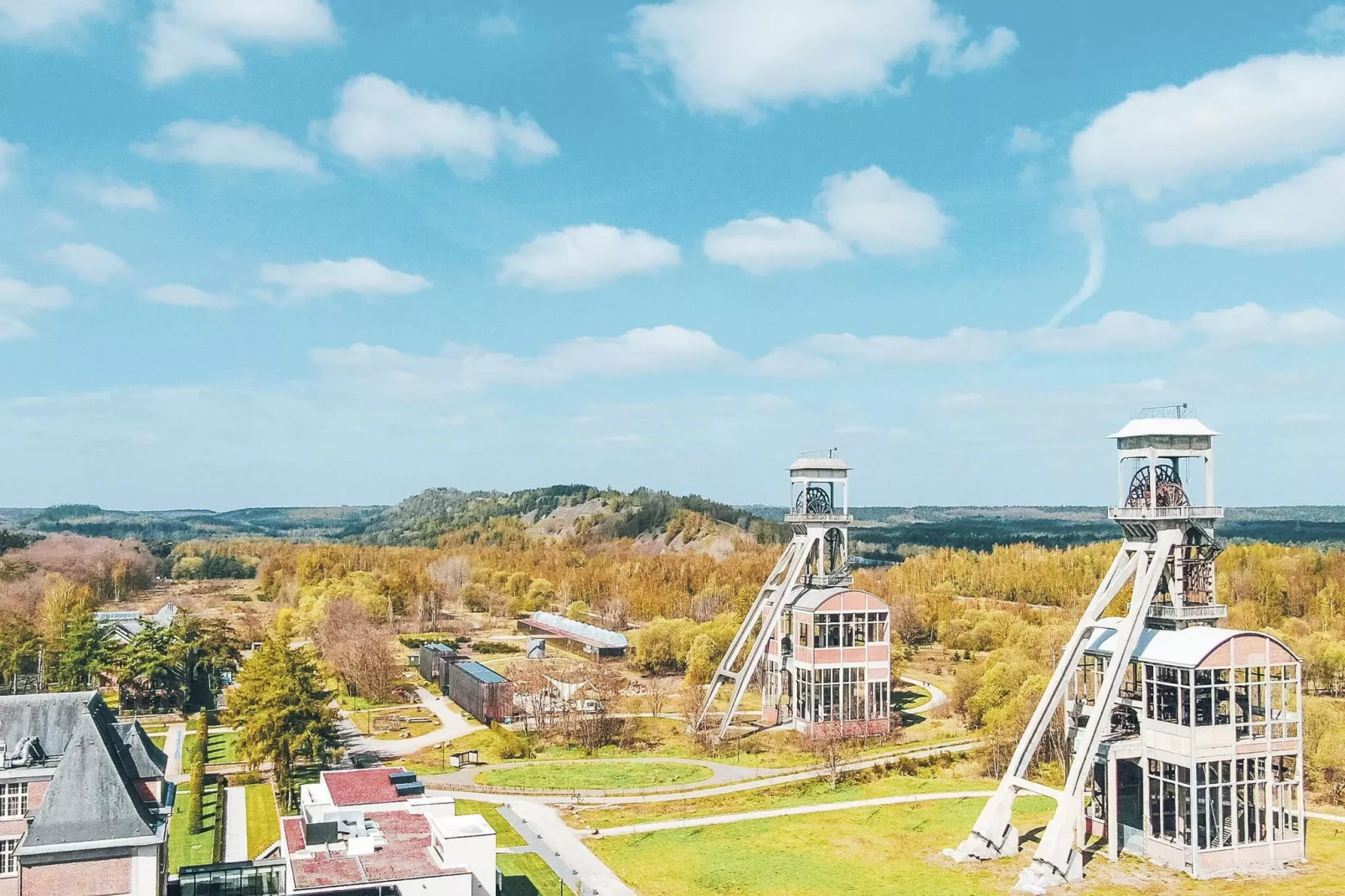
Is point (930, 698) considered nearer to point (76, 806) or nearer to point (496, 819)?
point (496, 819)

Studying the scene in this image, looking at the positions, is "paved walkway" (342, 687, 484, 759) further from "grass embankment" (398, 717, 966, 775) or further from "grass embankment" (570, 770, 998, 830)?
"grass embankment" (570, 770, 998, 830)

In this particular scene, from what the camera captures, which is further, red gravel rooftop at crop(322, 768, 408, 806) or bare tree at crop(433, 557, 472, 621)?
bare tree at crop(433, 557, 472, 621)

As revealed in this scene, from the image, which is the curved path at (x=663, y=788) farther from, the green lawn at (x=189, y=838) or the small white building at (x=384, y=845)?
the small white building at (x=384, y=845)

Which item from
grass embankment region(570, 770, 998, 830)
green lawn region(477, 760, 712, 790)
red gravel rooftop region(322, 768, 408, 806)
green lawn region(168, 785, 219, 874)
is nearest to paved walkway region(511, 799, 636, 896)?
grass embankment region(570, 770, 998, 830)

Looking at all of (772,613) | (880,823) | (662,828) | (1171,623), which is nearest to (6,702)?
(662,828)

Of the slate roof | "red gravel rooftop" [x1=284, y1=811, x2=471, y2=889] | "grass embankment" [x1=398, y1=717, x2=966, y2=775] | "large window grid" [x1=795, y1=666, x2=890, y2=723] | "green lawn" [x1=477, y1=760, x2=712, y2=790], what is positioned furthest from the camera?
"large window grid" [x1=795, y1=666, x2=890, y2=723]
